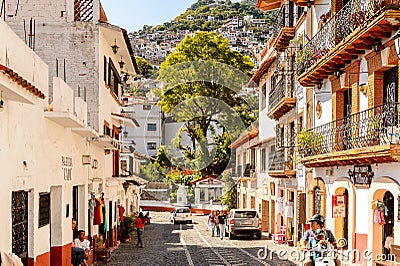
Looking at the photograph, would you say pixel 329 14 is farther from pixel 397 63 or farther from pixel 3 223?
A: pixel 3 223

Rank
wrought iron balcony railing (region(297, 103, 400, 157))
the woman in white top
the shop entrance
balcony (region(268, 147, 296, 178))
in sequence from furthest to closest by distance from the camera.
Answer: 1. the shop entrance
2. balcony (region(268, 147, 296, 178))
3. the woman in white top
4. wrought iron balcony railing (region(297, 103, 400, 157))

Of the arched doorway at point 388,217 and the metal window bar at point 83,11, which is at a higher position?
the metal window bar at point 83,11

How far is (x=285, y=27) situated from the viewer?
97.7 feet

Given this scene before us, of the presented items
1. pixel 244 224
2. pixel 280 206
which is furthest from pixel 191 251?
pixel 244 224

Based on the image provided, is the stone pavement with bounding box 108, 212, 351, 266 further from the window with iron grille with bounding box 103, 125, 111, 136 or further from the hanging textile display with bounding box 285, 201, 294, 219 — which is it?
the window with iron grille with bounding box 103, 125, 111, 136

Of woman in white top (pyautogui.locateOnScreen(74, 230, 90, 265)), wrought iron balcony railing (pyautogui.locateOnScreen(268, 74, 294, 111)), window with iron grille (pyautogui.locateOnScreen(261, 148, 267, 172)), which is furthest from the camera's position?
window with iron grille (pyautogui.locateOnScreen(261, 148, 267, 172))

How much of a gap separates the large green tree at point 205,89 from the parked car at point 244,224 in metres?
19.8

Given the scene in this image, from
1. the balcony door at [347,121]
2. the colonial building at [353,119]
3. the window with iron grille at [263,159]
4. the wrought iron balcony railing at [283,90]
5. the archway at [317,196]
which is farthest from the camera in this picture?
the window with iron grille at [263,159]

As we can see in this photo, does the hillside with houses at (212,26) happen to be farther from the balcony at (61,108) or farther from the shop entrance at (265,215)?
the balcony at (61,108)

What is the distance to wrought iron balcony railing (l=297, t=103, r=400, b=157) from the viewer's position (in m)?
14.8

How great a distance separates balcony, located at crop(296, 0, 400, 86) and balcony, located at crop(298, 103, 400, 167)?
1.55m

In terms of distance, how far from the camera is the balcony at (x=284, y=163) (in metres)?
28.8

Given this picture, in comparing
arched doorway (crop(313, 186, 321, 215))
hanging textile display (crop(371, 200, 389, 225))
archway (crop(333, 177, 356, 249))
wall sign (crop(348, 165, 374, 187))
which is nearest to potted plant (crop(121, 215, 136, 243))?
arched doorway (crop(313, 186, 321, 215))

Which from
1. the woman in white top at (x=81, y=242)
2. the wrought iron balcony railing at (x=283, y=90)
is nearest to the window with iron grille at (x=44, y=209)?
the woman in white top at (x=81, y=242)
